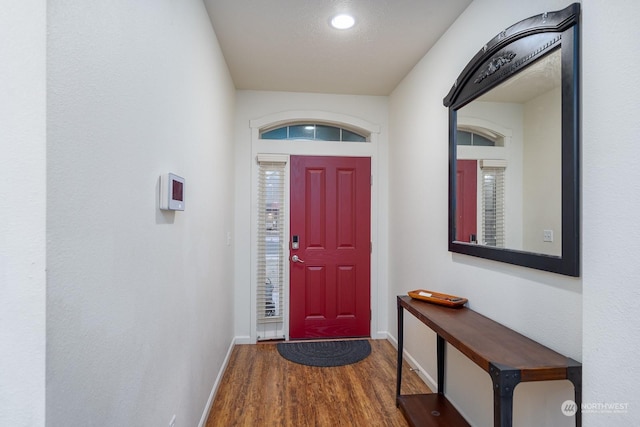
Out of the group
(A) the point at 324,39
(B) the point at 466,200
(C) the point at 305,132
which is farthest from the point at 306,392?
(A) the point at 324,39

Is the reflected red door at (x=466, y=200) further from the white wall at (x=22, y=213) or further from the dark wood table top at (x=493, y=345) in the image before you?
the white wall at (x=22, y=213)

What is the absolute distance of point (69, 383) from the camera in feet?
2.33

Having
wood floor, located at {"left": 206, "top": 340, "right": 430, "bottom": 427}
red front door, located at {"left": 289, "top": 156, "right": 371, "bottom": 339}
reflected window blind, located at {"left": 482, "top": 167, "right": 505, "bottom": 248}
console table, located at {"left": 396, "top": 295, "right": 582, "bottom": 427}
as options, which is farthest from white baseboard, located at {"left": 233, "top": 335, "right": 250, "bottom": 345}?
reflected window blind, located at {"left": 482, "top": 167, "right": 505, "bottom": 248}

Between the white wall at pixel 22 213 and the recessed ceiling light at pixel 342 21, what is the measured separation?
1.80 meters

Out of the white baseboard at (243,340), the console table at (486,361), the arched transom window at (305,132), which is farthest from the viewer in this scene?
the arched transom window at (305,132)

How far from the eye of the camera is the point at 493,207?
1.74m

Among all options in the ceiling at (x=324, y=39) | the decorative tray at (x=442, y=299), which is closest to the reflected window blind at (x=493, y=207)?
the decorative tray at (x=442, y=299)

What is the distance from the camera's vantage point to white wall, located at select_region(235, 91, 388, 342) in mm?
3248

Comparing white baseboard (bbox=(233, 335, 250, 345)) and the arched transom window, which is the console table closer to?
white baseboard (bbox=(233, 335, 250, 345))

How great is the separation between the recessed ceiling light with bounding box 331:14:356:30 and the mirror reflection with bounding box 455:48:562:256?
36.3 inches

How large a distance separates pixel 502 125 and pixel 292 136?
7.14ft

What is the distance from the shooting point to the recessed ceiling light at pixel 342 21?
2.04m

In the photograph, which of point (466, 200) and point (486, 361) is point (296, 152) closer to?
point (466, 200)

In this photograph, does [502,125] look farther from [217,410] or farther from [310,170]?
[217,410]
